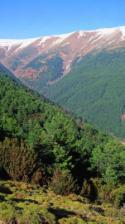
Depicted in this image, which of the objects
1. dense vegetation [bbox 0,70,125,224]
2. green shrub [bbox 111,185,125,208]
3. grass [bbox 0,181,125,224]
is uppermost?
dense vegetation [bbox 0,70,125,224]

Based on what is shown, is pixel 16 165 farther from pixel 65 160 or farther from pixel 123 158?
pixel 123 158

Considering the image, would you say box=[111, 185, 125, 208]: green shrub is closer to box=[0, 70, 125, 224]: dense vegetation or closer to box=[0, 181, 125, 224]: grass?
box=[0, 70, 125, 224]: dense vegetation

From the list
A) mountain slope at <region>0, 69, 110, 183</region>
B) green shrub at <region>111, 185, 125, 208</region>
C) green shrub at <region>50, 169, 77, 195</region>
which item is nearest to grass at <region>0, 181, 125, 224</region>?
green shrub at <region>50, 169, 77, 195</region>

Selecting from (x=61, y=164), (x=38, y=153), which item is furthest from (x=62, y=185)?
(x=38, y=153)

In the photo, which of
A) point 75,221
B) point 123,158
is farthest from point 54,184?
point 123,158

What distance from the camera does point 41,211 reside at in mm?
35094

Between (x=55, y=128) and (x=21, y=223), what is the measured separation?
64.4m

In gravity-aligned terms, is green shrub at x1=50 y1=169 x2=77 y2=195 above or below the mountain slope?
below

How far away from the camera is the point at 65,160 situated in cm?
7969

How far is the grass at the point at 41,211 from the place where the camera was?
31.4m

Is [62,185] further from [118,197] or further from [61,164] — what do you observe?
[61,164]

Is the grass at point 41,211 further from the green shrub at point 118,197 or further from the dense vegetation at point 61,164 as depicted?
the green shrub at point 118,197

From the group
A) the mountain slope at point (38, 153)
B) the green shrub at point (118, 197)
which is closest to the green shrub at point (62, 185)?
the mountain slope at point (38, 153)

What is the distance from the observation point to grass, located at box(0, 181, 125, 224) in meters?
31.4
